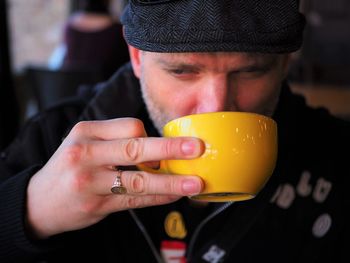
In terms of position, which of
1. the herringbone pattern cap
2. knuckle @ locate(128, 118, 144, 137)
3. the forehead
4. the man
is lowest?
the man

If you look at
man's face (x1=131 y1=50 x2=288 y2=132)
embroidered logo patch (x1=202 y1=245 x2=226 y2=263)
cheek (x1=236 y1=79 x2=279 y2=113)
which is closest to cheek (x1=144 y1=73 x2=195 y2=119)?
man's face (x1=131 y1=50 x2=288 y2=132)

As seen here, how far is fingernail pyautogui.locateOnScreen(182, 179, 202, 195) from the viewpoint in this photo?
729mm

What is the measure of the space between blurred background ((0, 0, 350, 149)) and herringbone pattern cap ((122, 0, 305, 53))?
1.08 ft

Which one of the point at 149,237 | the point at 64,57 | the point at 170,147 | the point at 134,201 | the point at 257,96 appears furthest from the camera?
the point at 64,57

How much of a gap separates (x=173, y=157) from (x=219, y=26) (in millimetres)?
294

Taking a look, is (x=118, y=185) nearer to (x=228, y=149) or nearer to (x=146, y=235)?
(x=228, y=149)

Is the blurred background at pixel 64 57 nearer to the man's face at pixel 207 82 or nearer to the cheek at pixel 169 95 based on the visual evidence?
the man's face at pixel 207 82

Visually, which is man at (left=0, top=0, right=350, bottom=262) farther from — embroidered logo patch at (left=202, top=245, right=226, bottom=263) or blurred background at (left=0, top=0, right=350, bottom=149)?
blurred background at (left=0, top=0, right=350, bottom=149)

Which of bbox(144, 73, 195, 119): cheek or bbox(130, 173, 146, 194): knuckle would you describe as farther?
bbox(144, 73, 195, 119): cheek

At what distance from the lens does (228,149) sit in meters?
0.73

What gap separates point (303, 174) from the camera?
126 centimetres

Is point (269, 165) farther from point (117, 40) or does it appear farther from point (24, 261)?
point (117, 40)

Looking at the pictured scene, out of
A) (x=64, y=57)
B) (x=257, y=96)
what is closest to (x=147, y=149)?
(x=257, y=96)

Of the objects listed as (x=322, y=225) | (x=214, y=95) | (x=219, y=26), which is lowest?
(x=322, y=225)
